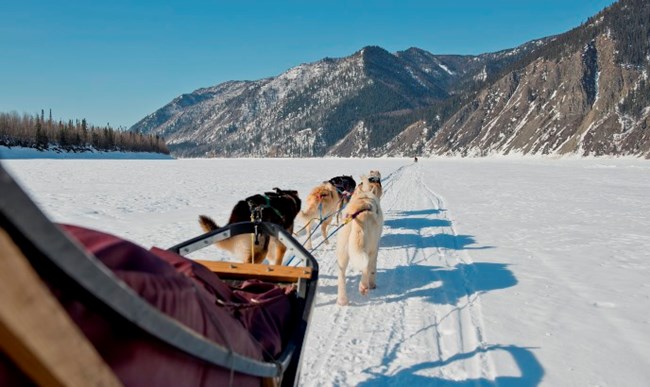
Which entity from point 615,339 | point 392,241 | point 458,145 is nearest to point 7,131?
point 392,241

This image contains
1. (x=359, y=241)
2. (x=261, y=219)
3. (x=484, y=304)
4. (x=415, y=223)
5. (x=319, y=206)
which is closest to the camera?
(x=359, y=241)

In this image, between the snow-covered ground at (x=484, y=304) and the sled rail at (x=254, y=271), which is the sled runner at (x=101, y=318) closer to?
the snow-covered ground at (x=484, y=304)

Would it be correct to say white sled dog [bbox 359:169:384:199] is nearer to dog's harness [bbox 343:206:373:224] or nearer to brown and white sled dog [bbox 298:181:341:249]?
brown and white sled dog [bbox 298:181:341:249]

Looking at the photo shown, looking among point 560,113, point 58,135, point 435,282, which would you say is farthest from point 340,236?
point 560,113

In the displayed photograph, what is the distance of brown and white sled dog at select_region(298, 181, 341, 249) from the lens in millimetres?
7605

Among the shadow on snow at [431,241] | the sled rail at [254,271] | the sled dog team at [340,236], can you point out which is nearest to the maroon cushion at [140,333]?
the sled rail at [254,271]

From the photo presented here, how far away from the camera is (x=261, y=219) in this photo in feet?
17.5

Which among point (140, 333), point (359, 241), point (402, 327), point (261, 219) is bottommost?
point (402, 327)

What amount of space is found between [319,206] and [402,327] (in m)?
3.78

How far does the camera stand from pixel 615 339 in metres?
4.01

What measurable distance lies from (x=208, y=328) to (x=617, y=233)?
10.4 m

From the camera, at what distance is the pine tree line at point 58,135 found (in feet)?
229

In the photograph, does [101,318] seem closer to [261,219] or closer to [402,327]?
[402,327]

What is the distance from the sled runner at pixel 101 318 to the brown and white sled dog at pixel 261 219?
2.73 metres
